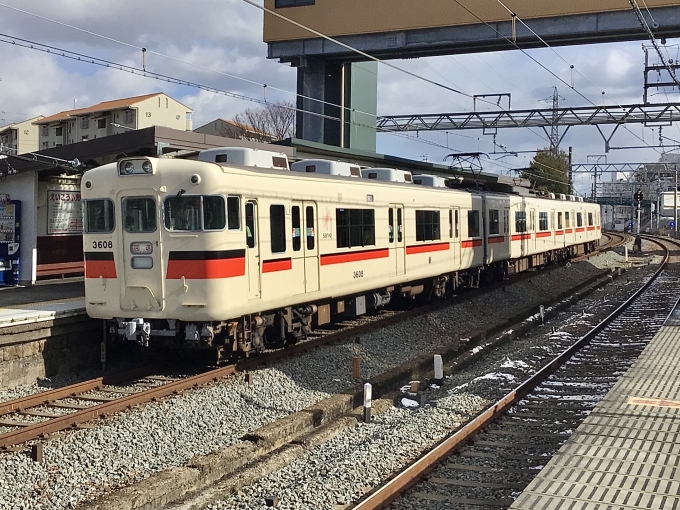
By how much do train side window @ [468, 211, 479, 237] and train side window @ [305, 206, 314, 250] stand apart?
815cm

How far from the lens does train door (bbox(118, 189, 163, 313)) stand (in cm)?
966

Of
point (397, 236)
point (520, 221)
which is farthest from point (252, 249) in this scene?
point (520, 221)

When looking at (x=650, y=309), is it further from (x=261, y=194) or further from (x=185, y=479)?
(x=185, y=479)

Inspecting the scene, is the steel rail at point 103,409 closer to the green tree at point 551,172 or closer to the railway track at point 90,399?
the railway track at point 90,399

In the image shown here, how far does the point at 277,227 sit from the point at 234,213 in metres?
1.03

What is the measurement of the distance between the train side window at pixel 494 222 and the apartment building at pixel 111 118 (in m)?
38.9

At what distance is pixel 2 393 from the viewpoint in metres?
9.17

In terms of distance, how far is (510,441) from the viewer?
761cm

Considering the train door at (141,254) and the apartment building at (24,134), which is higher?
the apartment building at (24,134)

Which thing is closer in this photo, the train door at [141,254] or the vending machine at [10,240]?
the train door at [141,254]

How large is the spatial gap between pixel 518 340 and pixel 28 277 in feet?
34.3

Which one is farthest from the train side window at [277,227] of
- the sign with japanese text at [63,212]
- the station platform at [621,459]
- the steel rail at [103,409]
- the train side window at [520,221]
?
the train side window at [520,221]

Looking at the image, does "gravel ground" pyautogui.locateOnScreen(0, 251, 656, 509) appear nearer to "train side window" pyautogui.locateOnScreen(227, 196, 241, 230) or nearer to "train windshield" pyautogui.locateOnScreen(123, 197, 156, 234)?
"train side window" pyautogui.locateOnScreen(227, 196, 241, 230)

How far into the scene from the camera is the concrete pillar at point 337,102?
28.2m
